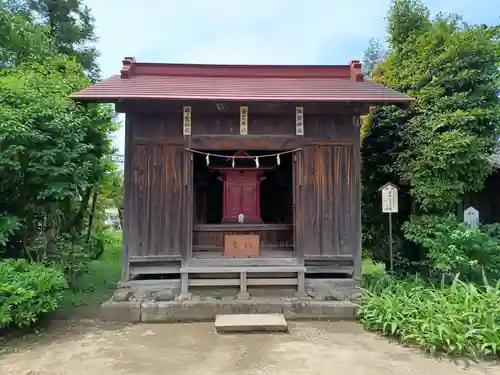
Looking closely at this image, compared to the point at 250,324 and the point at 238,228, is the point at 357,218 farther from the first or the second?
the point at 250,324

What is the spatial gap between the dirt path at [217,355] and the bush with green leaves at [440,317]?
0.24m

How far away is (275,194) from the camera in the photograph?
10969mm

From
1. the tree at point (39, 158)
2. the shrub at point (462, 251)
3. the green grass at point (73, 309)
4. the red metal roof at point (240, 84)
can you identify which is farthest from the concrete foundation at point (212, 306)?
the red metal roof at point (240, 84)

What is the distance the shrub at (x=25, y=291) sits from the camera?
15.7 feet

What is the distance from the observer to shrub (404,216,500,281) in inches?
247

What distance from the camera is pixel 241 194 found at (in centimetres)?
922

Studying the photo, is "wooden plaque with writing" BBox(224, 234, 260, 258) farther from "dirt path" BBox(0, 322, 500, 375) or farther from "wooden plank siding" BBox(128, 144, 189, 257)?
"dirt path" BBox(0, 322, 500, 375)

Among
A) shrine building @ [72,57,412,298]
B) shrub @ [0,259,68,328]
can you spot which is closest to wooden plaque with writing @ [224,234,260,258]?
shrine building @ [72,57,412,298]

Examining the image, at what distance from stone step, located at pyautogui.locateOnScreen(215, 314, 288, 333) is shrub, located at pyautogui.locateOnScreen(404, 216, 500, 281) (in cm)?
310

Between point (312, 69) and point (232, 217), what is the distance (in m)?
4.09

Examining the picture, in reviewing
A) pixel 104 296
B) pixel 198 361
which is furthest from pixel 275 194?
pixel 198 361

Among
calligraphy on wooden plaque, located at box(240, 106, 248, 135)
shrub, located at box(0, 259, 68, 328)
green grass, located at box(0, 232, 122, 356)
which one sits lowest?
green grass, located at box(0, 232, 122, 356)

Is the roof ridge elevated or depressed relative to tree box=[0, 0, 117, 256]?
elevated

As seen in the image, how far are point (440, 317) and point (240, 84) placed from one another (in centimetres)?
547
